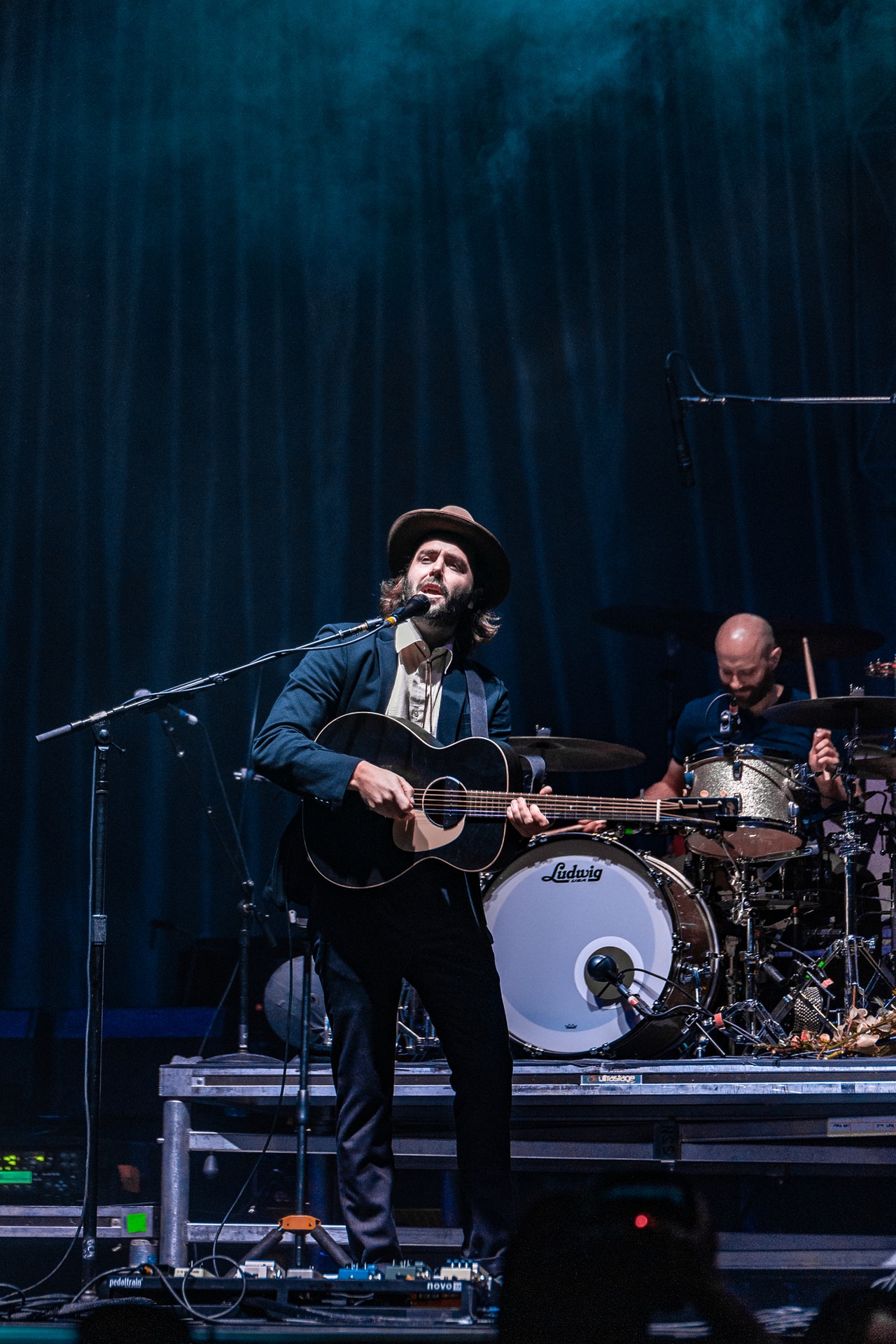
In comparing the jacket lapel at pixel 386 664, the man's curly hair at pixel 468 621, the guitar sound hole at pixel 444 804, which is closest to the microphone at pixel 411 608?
the jacket lapel at pixel 386 664

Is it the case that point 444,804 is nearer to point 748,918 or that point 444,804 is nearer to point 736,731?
point 748,918

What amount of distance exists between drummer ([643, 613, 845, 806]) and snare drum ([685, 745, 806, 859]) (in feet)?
1.93

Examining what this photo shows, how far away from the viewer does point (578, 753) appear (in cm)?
518

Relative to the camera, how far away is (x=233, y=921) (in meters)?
7.39

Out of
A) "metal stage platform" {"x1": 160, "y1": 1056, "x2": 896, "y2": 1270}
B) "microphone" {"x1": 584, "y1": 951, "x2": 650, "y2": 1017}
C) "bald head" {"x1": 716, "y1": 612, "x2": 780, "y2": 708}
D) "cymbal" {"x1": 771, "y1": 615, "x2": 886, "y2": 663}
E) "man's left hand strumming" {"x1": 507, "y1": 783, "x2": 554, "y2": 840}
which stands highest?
"cymbal" {"x1": 771, "y1": 615, "x2": 886, "y2": 663}

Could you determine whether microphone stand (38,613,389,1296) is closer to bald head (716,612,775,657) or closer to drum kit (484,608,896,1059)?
drum kit (484,608,896,1059)

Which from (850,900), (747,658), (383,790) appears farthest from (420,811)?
(747,658)

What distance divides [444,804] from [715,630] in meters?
3.87

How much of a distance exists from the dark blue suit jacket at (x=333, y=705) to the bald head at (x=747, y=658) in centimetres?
219

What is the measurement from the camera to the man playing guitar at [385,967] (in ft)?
10.9

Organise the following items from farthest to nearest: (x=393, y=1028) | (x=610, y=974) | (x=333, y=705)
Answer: (x=610, y=974)
(x=333, y=705)
(x=393, y=1028)

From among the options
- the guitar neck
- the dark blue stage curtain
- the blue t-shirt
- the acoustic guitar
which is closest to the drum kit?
the guitar neck

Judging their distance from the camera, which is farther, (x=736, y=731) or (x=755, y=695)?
(x=755, y=695)

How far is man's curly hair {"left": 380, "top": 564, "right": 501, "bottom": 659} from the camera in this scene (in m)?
4.10
